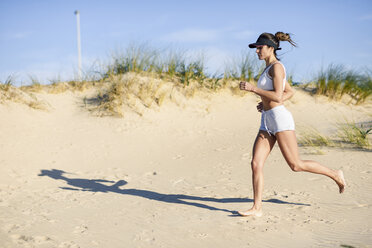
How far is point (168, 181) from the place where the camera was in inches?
244

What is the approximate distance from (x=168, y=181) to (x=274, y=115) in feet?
9.71

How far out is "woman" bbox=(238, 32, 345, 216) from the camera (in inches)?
143

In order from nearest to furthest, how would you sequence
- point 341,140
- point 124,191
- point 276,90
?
point 276,90 → point 124,191 → point 341,140

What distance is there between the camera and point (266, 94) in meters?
3.62

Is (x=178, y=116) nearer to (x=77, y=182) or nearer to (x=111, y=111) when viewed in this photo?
(x=111, y=111)

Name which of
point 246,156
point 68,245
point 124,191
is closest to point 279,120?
point 68,245

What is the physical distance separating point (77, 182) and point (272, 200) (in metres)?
3.36

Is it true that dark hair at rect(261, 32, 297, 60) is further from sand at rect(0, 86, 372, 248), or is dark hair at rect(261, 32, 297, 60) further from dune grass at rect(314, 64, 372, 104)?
dune grass at rect(314, 64, 372, 104)

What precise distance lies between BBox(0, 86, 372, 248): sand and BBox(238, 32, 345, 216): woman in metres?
0.62

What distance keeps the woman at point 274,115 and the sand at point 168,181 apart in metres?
0.62

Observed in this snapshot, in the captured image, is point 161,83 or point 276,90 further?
point 161,83

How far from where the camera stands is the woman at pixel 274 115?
3.62 meters

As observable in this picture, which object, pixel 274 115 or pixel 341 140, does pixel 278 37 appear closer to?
pixel 274 115

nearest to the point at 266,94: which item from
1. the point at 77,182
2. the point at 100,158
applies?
the point at 77,182
